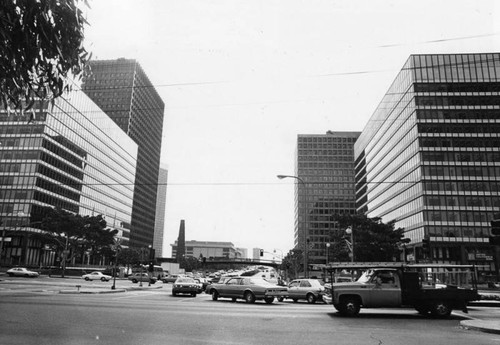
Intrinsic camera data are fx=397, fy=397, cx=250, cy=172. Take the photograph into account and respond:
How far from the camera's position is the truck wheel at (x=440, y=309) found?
15.5m

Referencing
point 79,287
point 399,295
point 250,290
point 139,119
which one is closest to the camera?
point 399,295

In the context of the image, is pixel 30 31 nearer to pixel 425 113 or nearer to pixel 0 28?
pixel 0 28

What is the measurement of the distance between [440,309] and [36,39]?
1617 centimetres

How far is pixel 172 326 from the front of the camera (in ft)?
36.2

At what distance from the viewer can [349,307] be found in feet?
50.9

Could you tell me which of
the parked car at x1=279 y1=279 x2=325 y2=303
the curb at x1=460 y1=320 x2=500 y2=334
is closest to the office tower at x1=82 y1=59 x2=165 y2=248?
the parked car at x1=279 y1=279 x2=325 y2=303

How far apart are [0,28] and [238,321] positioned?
10585mm

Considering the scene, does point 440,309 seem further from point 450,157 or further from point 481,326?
point 450,157

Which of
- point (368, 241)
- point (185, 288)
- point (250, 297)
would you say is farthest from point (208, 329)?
point (368, 241)

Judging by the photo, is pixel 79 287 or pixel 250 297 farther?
pixel 79 287

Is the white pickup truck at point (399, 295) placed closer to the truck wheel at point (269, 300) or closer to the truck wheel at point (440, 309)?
the truck wheel at point (440, 309)

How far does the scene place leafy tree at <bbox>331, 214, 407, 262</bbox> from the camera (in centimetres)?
5881

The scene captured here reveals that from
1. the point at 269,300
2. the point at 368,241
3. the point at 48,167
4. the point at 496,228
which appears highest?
the point at 48,167

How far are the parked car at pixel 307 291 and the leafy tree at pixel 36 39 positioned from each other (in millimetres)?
21488
